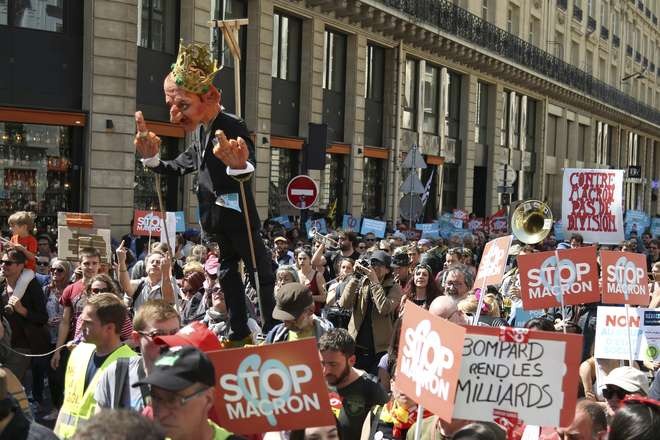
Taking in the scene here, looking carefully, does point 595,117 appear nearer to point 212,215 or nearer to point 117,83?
point 117,83

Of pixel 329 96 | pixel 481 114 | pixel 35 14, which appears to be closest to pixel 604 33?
pixel 481 114

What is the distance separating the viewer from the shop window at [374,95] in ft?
89.1

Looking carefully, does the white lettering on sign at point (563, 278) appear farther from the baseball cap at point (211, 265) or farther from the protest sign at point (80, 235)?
the protest sign at point (80, 235)

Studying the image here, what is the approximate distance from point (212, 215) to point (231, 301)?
611 millimetres

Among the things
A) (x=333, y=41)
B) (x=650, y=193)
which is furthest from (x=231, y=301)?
(x=650, y=193)

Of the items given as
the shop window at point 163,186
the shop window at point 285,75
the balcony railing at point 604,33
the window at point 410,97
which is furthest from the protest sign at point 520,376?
the balcony railing at point 604,33

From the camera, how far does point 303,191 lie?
51.4 feet

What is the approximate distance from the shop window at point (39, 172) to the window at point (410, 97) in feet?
45.9

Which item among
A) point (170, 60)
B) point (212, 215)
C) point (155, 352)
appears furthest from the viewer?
point (170, 60)

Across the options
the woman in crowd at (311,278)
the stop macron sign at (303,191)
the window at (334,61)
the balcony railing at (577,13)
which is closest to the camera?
the woman in crowd at (311,278)

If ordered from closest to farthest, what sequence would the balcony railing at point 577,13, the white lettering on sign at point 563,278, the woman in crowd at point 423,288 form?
the white lettering on sign at point 563,278, the woman in crowd at point 423,288, the balcony railing at point 577,13

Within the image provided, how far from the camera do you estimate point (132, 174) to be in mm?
17578

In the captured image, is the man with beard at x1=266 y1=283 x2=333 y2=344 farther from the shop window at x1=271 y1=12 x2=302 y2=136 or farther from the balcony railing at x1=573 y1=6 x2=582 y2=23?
the balcony railing at x1=573 y1=6 x2=582 y2=23

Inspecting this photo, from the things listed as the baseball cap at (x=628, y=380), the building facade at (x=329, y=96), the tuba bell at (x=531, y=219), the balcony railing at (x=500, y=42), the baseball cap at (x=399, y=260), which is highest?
the balcony railing at (x=500, y=42)
